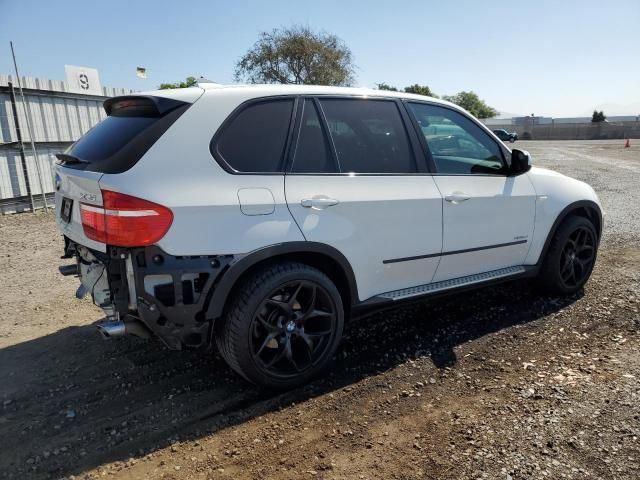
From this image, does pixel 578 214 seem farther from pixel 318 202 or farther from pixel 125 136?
pixel 125 136

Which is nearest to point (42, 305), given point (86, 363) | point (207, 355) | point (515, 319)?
point (86, 363)

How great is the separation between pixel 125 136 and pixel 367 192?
61.3 inches

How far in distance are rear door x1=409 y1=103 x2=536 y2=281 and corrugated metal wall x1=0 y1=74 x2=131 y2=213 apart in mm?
8247

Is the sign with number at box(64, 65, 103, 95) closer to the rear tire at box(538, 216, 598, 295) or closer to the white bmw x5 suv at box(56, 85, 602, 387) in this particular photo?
the white bmw x5 suv at box(56, 85, 602, 387)

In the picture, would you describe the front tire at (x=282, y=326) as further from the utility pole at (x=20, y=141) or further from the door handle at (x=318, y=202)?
the utility pole at (x=20, y=141)

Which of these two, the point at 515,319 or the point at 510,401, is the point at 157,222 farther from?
the point at 515,319

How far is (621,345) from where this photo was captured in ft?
12.1

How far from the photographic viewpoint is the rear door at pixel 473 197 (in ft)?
12.1

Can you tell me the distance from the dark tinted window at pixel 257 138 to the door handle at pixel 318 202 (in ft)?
0.85

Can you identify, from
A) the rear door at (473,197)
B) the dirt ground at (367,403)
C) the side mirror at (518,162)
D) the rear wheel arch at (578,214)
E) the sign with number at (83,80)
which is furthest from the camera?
the sign with number at (83,80)

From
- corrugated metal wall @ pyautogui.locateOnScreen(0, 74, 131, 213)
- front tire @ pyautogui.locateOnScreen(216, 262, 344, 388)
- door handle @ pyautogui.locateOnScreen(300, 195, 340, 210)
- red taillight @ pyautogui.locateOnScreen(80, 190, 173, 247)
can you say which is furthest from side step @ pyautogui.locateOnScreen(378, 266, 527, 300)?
corrugated metal wall @ pyautogui.locateOnScreen(0, 74, 131, 213)

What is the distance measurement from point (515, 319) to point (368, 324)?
4.26ft

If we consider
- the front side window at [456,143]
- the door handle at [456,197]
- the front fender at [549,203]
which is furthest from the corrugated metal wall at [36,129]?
the front fender at [549,203]

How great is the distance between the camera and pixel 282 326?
3.08m
